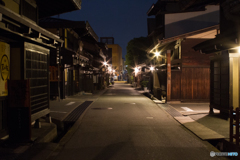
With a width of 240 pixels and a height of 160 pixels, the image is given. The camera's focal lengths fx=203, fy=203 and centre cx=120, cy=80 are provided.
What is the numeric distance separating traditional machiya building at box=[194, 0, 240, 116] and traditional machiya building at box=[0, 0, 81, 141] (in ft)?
25.6

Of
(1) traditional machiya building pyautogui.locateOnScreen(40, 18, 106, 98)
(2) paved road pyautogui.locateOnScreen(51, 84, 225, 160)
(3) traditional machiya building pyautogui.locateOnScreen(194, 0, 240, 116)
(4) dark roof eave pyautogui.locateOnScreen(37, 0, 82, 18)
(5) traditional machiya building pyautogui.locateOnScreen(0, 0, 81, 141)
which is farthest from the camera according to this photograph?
(1) traditional machiya building pyautogui.locateOnScreen(40, 18, 106, 98)

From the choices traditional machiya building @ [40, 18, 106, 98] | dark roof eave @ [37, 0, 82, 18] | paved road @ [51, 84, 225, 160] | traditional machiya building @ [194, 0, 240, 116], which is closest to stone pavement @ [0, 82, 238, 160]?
paved road @ [51, 84, 225, 160]

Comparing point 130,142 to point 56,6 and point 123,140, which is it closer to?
point 123,140

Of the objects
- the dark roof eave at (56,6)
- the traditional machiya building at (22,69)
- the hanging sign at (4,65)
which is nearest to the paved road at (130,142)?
the traditional machiya building at (22,69)

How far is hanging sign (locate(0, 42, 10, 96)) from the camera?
728 cm

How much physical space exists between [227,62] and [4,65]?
10.5 m

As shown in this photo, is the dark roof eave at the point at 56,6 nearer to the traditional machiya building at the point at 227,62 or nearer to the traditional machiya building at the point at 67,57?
the traditional machiya building at the point at 67,57

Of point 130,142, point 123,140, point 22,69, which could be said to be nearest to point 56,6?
point 22,69

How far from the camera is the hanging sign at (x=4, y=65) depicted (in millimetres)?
7277

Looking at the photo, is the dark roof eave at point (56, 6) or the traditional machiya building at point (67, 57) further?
the traditional machiya building at point (67, 57)

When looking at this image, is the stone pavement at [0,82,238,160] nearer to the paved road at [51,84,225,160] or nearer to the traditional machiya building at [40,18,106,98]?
the paved road at [51,84,225,160]

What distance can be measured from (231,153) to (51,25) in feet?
62.5

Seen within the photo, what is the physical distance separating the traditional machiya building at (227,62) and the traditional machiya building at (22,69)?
25.6 ft

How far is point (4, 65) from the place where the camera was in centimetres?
740
